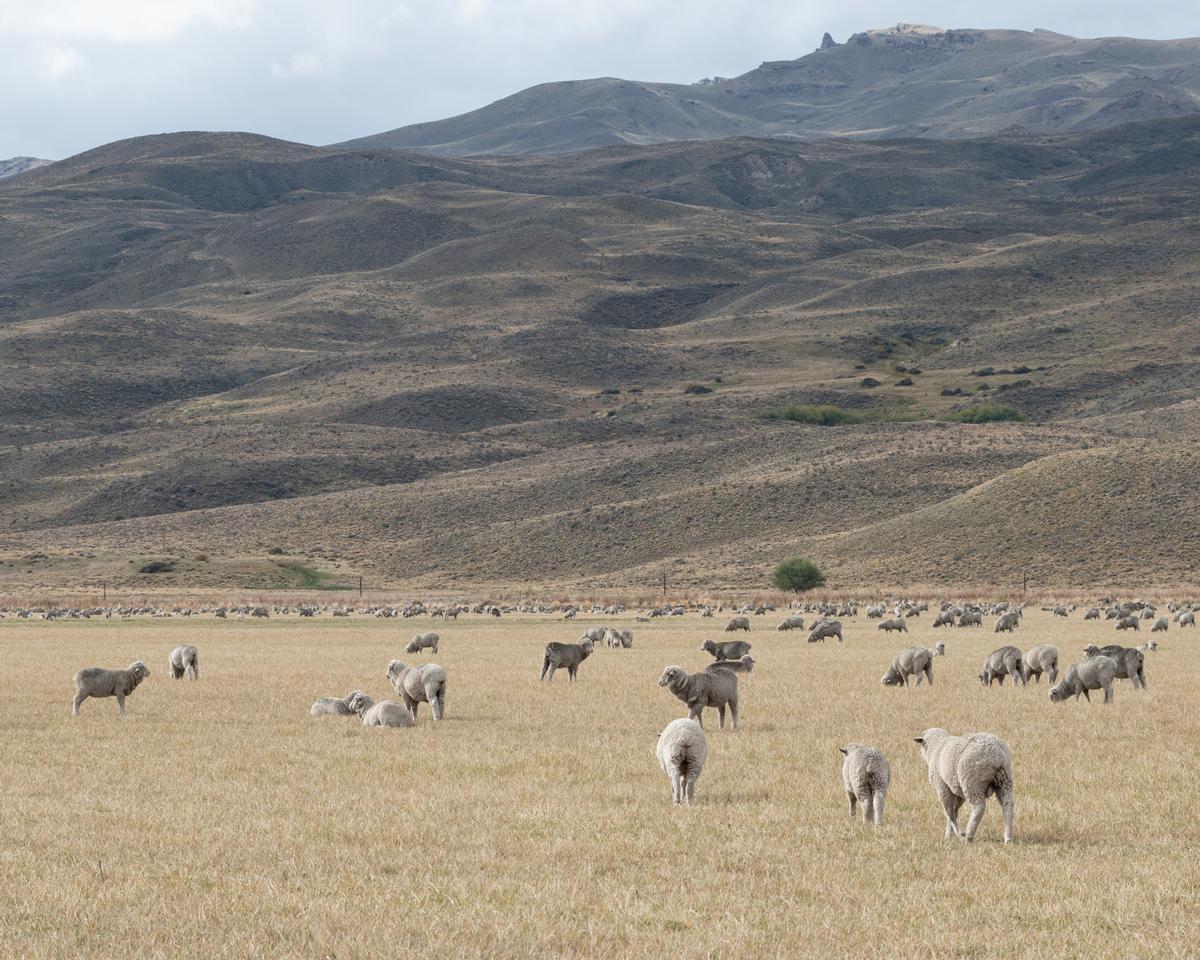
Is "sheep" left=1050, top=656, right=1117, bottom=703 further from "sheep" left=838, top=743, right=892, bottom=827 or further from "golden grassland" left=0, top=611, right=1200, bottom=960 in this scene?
"sheep" left=838, top=743, right=892, bottom=827

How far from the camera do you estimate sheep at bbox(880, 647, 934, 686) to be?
28875 millimetres

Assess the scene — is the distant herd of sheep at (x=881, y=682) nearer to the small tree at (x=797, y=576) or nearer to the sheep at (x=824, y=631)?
the sheep at (x=824, y=631)

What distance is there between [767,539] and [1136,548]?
1017 inches

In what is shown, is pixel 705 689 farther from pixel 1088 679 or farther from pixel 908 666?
pixel 908 666

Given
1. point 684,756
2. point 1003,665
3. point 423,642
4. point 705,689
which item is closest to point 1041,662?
point 1003,665

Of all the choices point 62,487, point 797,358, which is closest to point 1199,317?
point 797,358

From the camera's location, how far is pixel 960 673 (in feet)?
108

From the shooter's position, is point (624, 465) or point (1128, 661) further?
point (624, 465)

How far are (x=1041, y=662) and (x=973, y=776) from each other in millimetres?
16834

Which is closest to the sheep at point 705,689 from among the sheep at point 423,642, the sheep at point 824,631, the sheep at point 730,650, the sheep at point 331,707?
the sheep at point 331,707

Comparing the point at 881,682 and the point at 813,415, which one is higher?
the point at 813,415

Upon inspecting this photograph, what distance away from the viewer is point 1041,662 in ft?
95.6

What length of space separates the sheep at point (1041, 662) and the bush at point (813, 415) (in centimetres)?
12364

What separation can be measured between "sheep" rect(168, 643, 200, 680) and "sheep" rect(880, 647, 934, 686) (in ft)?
48.4
